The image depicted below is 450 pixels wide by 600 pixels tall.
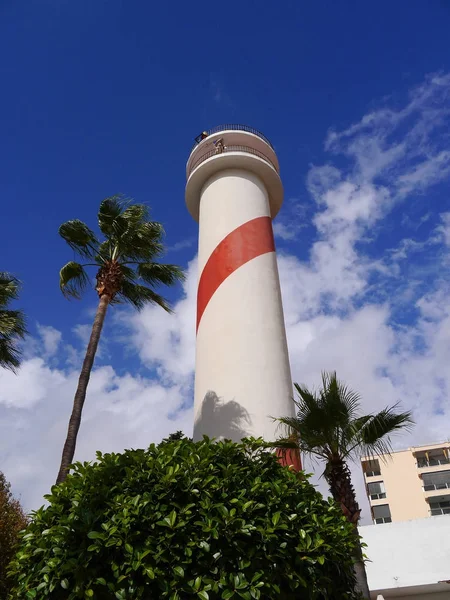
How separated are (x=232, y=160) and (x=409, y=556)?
1668 centimetres

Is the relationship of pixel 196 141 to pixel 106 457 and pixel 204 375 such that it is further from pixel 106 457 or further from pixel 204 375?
pixel 106 457

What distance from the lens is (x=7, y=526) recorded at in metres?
16.6

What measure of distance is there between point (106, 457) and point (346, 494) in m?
3.86

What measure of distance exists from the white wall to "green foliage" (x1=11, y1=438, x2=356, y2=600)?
15.7 meters

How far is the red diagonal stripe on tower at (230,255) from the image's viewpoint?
12352mm

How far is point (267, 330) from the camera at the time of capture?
37.7ft

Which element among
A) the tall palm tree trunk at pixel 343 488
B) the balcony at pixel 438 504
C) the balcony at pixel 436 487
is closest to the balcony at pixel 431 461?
the balcony at pixel 436 487

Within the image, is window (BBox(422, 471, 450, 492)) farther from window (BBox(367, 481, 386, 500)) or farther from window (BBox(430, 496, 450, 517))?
window (BBox(367, 481, 386, 500))

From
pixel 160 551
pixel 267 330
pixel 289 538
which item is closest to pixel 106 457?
pixel 160 551

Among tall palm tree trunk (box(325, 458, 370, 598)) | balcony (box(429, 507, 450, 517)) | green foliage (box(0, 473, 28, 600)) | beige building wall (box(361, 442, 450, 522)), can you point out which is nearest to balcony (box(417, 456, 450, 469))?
beige building wall (box(361, 442, 450, 522))

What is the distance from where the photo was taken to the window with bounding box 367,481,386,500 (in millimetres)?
44188

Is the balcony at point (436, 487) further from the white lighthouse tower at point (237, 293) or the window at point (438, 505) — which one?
the white lighthouse tower at point (237, 293)

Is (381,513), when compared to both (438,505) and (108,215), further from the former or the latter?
(108,215)

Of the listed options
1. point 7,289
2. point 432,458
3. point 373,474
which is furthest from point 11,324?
point 432,458
